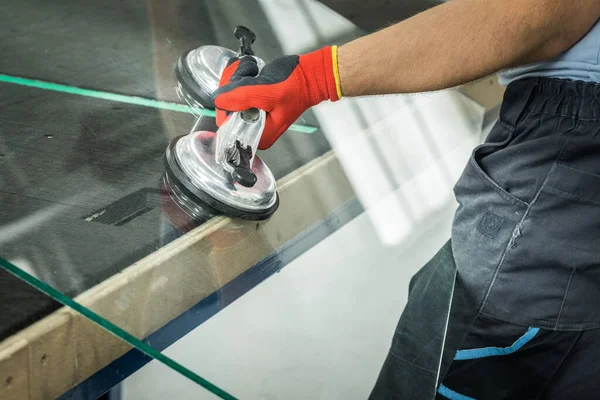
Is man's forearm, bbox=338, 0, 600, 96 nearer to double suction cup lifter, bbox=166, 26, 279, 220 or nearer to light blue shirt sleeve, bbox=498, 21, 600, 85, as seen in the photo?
light blue shirt sleeve, bbox=498, 21, 600, 85

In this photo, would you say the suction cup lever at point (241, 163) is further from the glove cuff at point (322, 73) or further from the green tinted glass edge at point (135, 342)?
the green tinted glass edge at point (135, 342)

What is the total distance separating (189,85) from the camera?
1.52 meters

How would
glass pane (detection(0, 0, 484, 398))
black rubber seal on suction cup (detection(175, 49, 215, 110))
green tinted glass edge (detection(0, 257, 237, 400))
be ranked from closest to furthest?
green tinted glass edge (detection(0, 257, 237, 400))
glass pane (detection(0, 0, 484, 398))
black rubber seal on suction cup (detection(175, 49, 215, 110))

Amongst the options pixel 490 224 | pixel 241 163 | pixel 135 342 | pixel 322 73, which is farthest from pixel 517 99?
pixel 135 342

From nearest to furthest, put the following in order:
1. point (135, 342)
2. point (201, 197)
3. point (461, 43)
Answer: point (135, 342) < point (461, 43) < point (201, 197)

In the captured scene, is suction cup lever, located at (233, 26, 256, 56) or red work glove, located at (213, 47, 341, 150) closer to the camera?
red work glove, located at (213, 47, 341, 150)

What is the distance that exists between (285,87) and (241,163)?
151mm

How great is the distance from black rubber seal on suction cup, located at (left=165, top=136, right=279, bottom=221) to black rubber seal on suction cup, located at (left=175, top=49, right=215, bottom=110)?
23cm

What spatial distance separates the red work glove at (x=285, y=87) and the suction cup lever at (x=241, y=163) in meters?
0.07

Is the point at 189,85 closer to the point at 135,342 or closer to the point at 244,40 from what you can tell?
the point at 244,40

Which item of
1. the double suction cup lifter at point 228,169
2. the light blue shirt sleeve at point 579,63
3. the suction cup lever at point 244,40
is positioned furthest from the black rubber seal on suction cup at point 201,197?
the light blue shirt sleeve at point 579,63

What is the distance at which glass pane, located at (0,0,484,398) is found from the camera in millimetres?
992

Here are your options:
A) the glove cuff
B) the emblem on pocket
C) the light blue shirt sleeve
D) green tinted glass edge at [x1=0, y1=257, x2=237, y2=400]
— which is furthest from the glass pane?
the light blue shirt sleeve

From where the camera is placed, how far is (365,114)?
1.65m
